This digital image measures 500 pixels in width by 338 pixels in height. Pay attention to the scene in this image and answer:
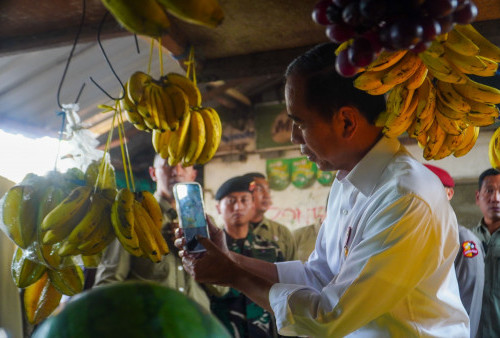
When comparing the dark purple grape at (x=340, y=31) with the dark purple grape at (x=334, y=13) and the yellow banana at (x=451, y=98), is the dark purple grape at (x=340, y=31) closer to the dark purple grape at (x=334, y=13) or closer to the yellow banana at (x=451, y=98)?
the dark purple grape at (x=334, y=13)

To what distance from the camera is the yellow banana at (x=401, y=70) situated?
127 centimetres

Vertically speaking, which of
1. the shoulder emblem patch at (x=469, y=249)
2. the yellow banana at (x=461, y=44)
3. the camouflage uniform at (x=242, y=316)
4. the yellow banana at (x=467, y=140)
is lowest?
the camouflage uniform at (x=242, y=316)

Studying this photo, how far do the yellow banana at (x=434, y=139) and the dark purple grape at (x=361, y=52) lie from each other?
36.4 inches

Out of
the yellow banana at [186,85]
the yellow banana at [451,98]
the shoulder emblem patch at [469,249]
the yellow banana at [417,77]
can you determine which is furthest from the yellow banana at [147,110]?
the shoulder emblem patch at [469,249]

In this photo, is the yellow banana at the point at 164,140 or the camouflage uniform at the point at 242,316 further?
the camouflage uniform at the point at 242,316

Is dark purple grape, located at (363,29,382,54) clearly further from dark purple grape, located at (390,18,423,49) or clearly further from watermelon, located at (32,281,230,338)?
watermelon, located at (32,281,230,338)

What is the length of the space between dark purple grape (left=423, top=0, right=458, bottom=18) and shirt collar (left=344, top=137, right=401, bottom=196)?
0.76 metres

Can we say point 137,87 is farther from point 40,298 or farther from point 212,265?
point 40,298

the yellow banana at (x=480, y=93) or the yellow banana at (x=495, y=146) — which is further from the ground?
the yellow banana at (x=480, y=93)

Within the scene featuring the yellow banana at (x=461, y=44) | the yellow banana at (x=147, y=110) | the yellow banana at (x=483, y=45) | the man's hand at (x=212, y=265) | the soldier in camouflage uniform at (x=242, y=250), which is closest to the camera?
the yellow banana at (x=461, y=44)

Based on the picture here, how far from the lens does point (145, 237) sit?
1.56 metres

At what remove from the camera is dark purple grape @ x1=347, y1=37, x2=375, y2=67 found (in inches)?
31.1

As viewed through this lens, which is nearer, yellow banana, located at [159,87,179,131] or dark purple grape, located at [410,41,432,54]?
dark purple grape, located at [410,41,432,54]

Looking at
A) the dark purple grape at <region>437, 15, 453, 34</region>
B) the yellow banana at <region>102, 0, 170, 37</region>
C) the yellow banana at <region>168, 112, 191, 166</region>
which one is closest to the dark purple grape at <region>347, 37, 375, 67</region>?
the dark purple grape at <region>437, 15, 453, 34</region>
